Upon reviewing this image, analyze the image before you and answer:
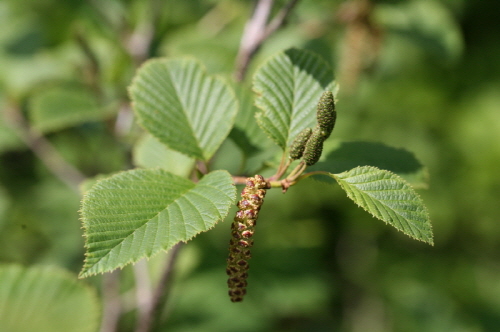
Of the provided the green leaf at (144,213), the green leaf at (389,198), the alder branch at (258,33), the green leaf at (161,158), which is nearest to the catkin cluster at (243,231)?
the green leaf at (144,213)

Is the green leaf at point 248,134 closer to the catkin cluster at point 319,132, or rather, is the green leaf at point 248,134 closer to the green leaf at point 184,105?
the green leaf at point 184,105

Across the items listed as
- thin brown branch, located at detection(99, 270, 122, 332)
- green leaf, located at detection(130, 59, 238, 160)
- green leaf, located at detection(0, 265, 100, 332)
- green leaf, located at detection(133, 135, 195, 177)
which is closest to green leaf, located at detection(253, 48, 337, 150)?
green leaf, located at detection(130, 59, 238, 160)

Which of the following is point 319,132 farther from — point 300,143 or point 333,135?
point 333,135

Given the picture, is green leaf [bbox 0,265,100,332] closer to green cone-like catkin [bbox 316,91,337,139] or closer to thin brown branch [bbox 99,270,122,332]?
thin brown branch [bbox 99,270,122,332]

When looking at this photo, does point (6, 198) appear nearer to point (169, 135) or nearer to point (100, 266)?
point (169, 135)

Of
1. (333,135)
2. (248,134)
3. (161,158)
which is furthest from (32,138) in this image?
(333,135)
